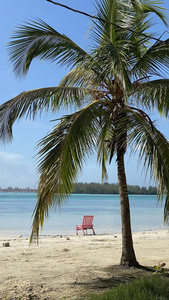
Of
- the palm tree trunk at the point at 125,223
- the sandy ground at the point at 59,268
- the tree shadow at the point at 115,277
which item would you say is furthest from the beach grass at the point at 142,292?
the palm tree trunk at the point at 125,223

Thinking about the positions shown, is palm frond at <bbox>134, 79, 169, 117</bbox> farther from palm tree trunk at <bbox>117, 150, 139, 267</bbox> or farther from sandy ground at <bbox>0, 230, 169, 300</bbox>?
sandy ground at <bbox>0, 230, 169, 300</bbox>

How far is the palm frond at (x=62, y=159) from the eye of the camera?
5156mm

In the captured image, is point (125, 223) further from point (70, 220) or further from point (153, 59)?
point (70, 220)

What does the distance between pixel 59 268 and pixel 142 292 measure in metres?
2.88

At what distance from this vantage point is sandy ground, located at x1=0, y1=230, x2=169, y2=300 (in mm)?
5102

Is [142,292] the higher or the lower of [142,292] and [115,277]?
the higher

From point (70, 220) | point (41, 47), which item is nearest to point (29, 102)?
point (41, 47)

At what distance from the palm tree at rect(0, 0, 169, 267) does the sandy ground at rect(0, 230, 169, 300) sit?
82 cm

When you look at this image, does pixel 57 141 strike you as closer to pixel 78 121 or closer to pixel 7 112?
pixel 78 121

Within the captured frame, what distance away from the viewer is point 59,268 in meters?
6.68

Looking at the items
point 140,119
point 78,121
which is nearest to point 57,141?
point 78,121

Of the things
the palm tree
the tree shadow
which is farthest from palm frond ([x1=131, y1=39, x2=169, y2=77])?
the tree shadow

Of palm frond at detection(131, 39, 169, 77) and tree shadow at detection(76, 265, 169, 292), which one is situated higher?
palm frond at detection(131, 39, 169, 77)

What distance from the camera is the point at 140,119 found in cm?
598
